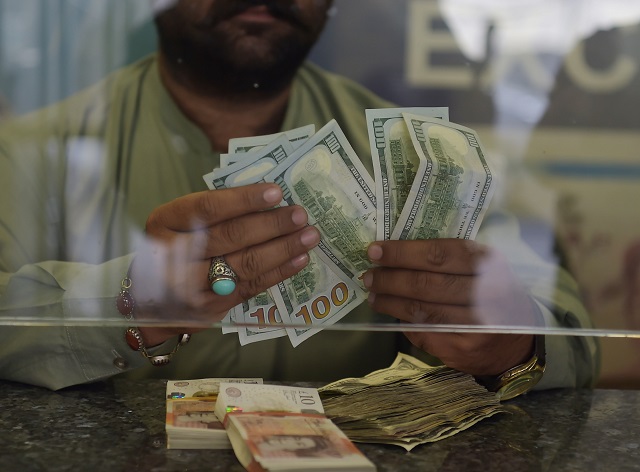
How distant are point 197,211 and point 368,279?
0.30 m

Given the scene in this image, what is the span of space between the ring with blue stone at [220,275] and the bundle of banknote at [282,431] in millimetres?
158

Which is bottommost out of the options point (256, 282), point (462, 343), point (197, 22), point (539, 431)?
point (539, 431)

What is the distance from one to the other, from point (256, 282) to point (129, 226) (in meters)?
0.23

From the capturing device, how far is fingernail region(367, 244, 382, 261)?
124cm

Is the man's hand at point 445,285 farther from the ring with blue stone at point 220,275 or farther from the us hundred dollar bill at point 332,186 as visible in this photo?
the ring with blue stone at point 220,275

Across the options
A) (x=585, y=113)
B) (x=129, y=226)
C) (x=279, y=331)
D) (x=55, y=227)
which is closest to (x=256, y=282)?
(x=279, y=331)

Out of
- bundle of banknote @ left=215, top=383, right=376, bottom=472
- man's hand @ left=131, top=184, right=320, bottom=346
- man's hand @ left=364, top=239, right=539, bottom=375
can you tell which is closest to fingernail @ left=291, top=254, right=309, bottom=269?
man's hand @ left=131, top=184, right=320, bottom=346

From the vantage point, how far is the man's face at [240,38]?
1.21 meters

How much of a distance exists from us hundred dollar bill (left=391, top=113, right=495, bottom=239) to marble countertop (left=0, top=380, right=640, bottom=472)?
334mm

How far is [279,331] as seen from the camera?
1.33 m

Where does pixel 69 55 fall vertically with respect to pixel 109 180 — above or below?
above

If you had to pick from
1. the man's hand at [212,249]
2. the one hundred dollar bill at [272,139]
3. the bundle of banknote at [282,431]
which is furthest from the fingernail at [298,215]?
the bundle of banknote at [282,431]

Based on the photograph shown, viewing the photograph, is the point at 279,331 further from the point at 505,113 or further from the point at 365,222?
the point at 505,113

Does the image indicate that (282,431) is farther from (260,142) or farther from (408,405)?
(260,142)
